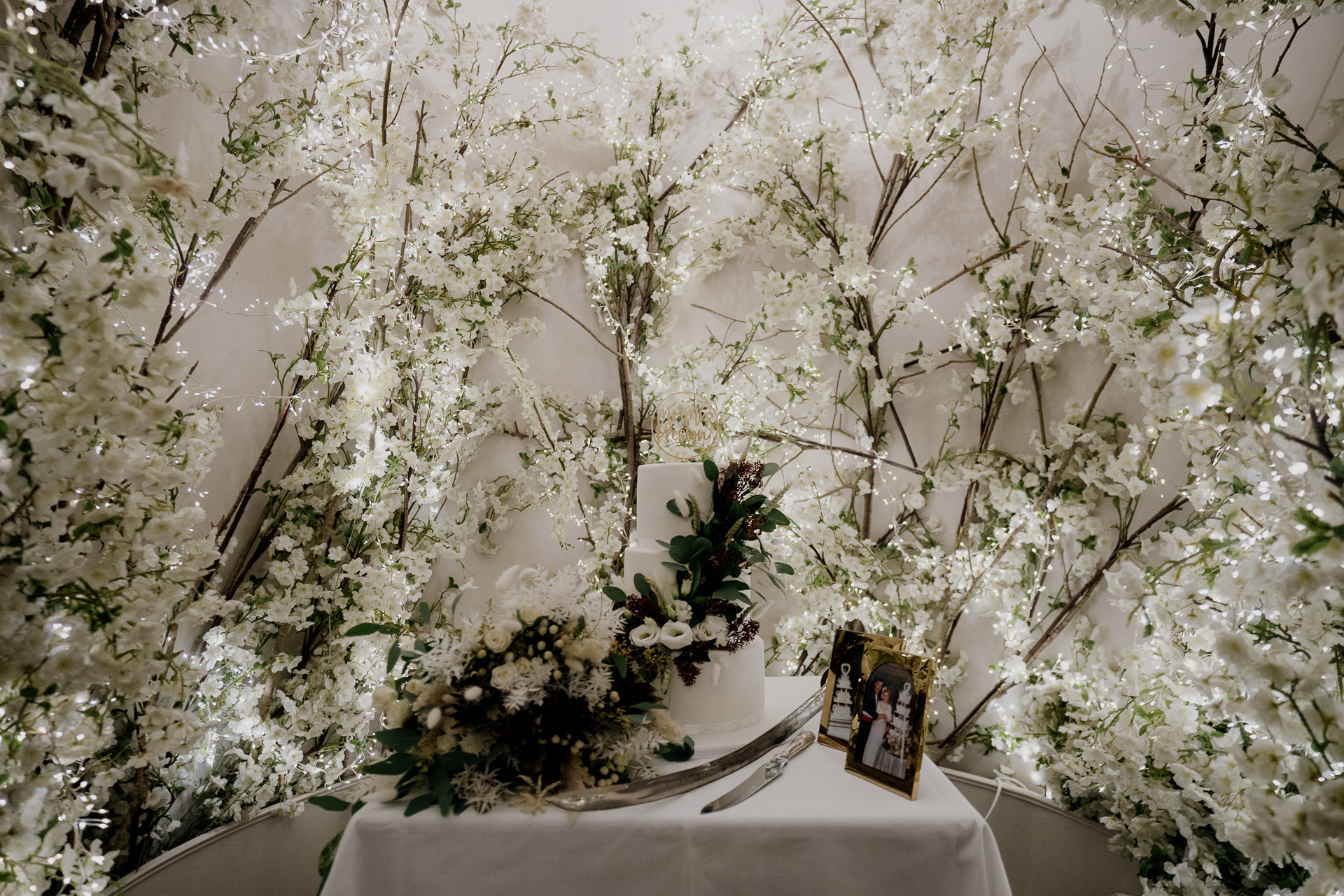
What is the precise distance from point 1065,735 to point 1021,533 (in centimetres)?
61

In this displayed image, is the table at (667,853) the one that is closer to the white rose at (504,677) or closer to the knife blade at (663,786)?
the knife blade at (663,786)

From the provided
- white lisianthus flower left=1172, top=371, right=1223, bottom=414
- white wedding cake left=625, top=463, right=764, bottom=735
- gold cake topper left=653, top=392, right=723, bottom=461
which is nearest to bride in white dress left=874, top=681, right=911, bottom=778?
white wedding cake left=625, top=463, right=764, bottom=735

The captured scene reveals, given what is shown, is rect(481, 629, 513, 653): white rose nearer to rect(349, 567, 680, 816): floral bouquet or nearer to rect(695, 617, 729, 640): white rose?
rect(349, 567, 680, 816): floral bouquet

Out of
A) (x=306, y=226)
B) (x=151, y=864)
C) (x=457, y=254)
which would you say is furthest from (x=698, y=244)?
(x=151, y=864)

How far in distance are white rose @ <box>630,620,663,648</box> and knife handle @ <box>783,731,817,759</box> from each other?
1.16ft

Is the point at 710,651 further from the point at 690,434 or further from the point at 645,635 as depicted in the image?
the point at 690,434

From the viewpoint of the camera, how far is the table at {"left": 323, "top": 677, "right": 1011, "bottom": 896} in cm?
106

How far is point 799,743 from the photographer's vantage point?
4.38ft

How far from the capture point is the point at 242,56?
6.45 ft

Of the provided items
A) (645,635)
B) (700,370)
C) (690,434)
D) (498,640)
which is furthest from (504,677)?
(700,370)

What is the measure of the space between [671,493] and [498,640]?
0.51m

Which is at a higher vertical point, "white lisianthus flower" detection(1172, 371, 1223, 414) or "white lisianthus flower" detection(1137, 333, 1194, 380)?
"white lisianthus flower" detection(1137, 333, 1194, 380)

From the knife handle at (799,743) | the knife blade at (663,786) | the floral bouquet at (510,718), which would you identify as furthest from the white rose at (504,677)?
the knife handle at (799,743)

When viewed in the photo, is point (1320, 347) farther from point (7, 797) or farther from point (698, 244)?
point (698, 244)
